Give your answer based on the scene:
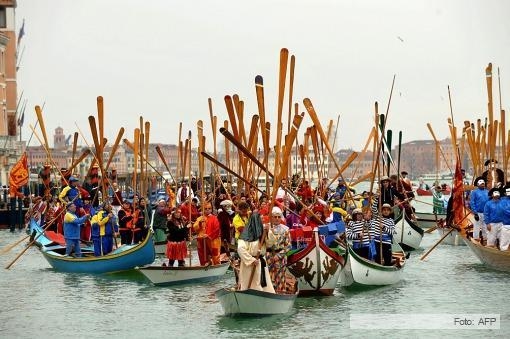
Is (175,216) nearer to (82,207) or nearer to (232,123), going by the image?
(232,123)

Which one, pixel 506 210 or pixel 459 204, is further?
pixel 459 204

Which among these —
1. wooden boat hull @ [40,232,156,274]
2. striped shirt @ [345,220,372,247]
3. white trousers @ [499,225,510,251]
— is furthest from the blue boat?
white trousers @ [499,225,510,251]

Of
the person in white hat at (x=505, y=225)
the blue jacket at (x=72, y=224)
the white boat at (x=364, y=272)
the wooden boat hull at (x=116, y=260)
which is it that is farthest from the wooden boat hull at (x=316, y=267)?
the blue jacket at (x=72, y=224)

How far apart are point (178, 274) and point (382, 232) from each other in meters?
4.35

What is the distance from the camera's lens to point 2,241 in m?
48.2

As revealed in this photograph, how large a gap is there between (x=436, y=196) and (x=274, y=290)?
95.2ft

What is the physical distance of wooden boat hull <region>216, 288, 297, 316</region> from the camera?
2150cm

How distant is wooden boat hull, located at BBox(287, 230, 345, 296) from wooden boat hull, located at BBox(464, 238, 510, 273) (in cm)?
580


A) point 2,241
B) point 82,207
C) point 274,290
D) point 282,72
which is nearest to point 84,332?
point 274,290

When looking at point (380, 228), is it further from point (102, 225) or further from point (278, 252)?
point (102, 225)

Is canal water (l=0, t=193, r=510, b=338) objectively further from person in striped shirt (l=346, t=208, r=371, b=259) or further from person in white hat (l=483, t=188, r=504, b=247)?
person in white hat (l=483, t=188, r=504, b=247)

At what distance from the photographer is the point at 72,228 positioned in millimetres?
31578

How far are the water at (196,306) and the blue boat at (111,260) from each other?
0.24m

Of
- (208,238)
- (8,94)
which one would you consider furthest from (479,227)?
(8,94)
